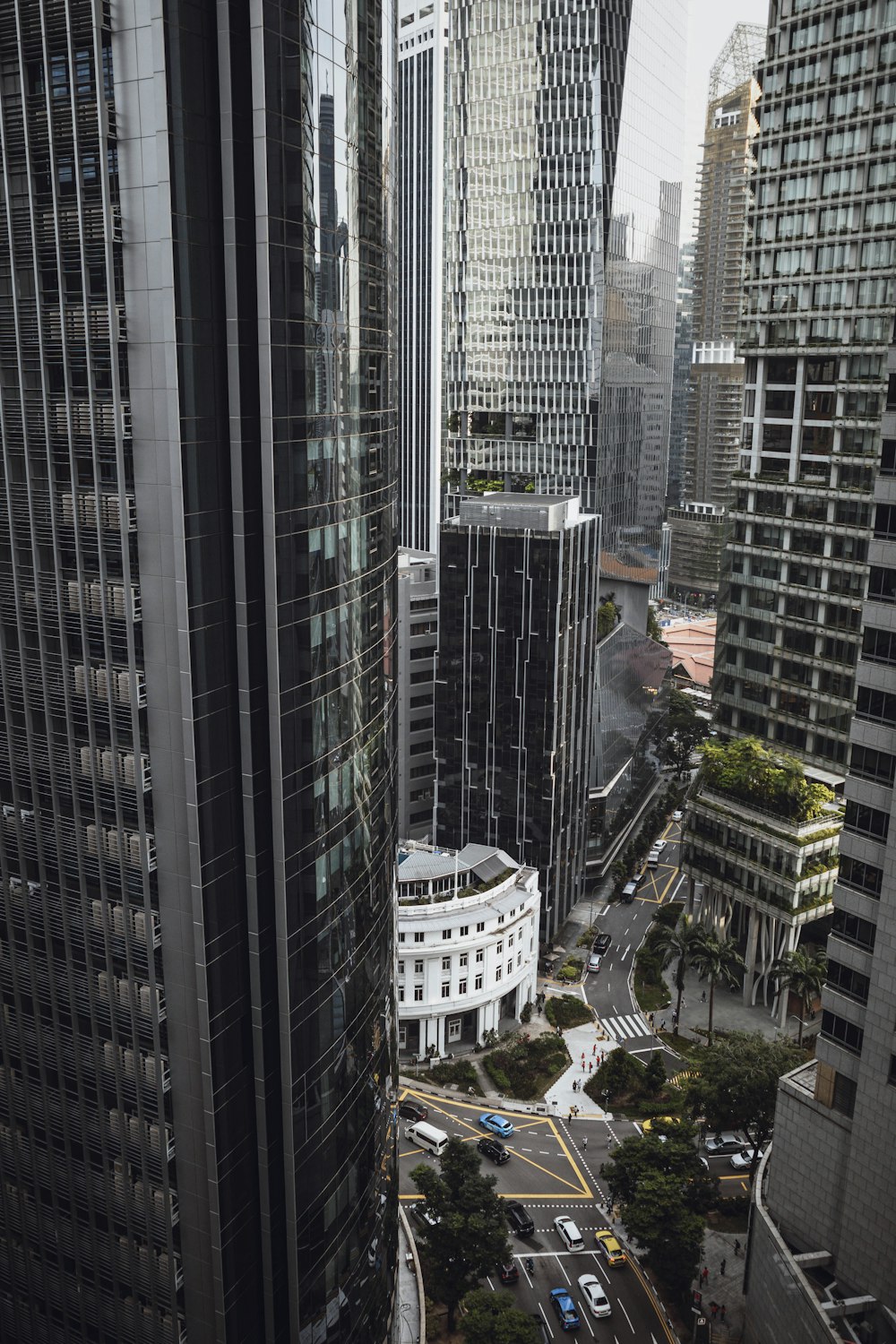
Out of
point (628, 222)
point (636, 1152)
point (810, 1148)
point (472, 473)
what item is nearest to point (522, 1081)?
point (636, 1152)

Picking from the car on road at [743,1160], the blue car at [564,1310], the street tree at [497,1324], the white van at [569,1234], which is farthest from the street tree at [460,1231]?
the car on road at [743,1160]

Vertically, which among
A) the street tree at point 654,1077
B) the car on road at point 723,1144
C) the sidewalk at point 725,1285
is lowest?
the car on road at point 723,1144

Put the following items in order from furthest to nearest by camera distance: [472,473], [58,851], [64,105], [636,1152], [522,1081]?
[472,473], [522,1081], [636,1152], [58,851], [64,105]

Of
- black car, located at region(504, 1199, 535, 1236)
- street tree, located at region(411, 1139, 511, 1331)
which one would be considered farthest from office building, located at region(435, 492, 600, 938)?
street tree, located at region(411, 1139, 511, 1331)

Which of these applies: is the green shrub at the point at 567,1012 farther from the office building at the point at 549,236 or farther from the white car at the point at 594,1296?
the office building at the point at 549,236

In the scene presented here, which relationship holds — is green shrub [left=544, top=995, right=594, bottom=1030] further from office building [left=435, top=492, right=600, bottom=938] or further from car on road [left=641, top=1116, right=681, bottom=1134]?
car on road [left=641, top=1116, right=681, bottom=1134]

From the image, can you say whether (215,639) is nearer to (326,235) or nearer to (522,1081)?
(326,235)

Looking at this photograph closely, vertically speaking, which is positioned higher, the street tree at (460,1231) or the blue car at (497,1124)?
the street tree at (460,1231)
